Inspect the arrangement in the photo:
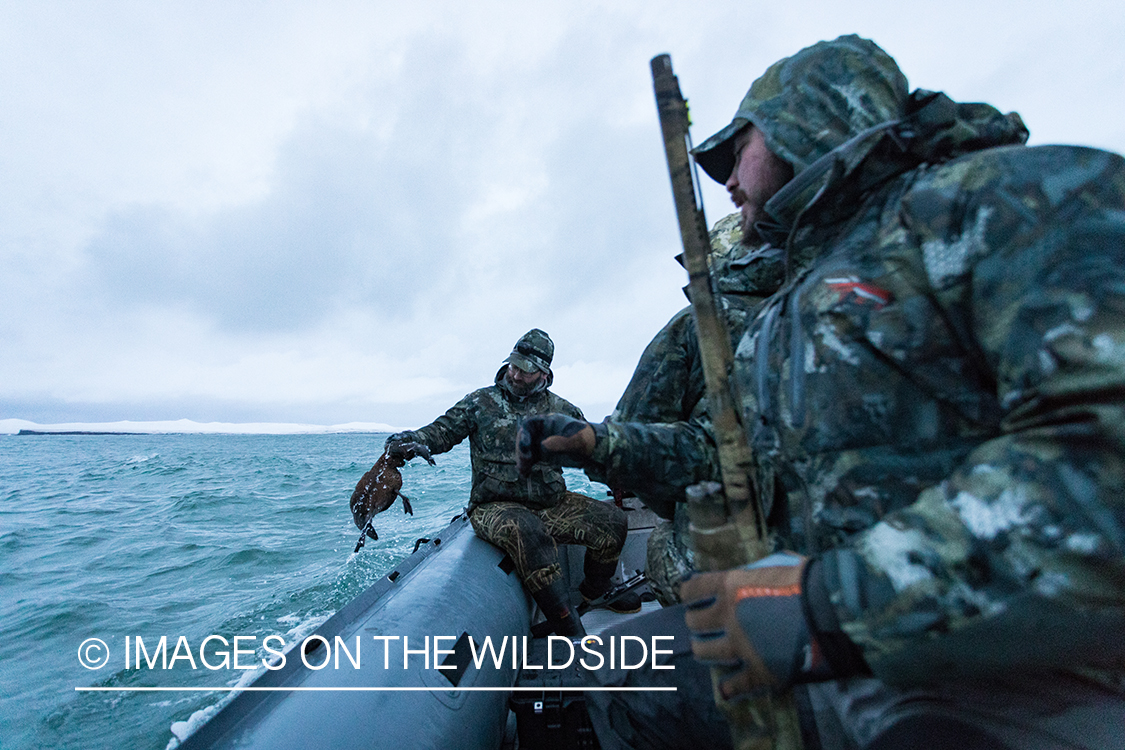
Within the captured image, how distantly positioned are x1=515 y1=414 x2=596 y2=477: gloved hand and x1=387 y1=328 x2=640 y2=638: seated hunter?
272 centimetres

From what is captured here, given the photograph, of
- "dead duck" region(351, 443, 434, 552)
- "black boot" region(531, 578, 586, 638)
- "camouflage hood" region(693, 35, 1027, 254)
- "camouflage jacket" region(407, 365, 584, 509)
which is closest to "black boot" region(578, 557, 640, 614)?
"black boot" region(531, 578, 586, 638)

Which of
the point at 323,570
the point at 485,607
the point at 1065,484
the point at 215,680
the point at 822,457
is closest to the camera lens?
the point at 1065,484

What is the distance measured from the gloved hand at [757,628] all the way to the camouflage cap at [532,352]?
4103 mm

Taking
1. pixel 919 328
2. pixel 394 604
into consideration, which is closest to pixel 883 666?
pixel 919 328

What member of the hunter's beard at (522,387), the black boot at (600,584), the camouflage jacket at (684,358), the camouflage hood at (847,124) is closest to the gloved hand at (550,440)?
the camouflage jacket at (684,358)

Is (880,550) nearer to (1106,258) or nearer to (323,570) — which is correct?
(1106,258)

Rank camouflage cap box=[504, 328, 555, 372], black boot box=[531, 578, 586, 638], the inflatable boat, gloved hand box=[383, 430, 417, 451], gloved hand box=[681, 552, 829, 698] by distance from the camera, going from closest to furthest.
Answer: gloved hand box=[681, 552, 829, 698], the inflatable boat, black boot box=[531, 578, 586, 638], gloved hand box=[383, 430, 417, 451], camouflage cap box=[504, 328, 555, 372]

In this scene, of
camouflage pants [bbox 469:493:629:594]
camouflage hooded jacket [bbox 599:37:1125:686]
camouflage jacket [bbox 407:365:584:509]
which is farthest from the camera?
camouflage jacket [bbox 407:365:584:509]

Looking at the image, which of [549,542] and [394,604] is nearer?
[394,604]

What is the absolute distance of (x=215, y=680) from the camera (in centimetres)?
503

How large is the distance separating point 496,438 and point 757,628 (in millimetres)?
4218

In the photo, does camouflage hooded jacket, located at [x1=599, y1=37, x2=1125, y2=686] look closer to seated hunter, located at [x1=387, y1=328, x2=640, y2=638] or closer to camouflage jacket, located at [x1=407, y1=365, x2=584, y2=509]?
seated hunter, located at [x1=387, y1=328, x2=640, y2=638]

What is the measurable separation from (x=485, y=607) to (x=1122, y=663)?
321cm

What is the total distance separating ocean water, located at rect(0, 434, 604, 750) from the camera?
180 inches
